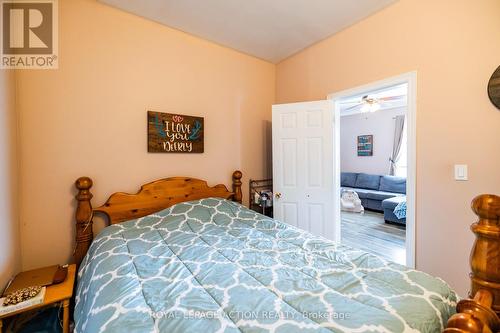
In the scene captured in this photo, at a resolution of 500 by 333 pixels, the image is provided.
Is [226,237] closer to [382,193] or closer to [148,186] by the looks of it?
[148,186]

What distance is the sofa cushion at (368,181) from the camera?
570cm

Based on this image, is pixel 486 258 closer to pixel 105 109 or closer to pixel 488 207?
pixel 488 207

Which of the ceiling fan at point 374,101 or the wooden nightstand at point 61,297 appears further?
the ceiling fan at point 374,101

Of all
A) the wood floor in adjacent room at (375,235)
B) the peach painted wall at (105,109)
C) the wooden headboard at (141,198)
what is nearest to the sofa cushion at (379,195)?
the wood floor in adjacent room at (375,235)

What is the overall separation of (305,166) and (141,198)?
175 cm

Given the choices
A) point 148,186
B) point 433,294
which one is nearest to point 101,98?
point 148,186

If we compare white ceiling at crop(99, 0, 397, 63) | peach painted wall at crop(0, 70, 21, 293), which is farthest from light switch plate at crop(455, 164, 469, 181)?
peach painted wall at crop(0, 70, 21, 293)

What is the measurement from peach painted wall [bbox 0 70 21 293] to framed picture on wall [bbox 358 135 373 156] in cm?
680

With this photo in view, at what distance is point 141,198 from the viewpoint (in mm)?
2100

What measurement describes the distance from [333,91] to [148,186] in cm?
218

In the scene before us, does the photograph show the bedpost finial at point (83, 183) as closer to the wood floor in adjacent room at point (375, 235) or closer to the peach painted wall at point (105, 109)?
the peach painted wall at point (105, 109)

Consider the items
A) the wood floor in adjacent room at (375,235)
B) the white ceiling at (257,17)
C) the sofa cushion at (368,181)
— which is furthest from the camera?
the sofa cushion at (368,181)

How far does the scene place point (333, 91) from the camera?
2.48 m

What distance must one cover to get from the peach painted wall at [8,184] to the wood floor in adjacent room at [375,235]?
11.6 feet
